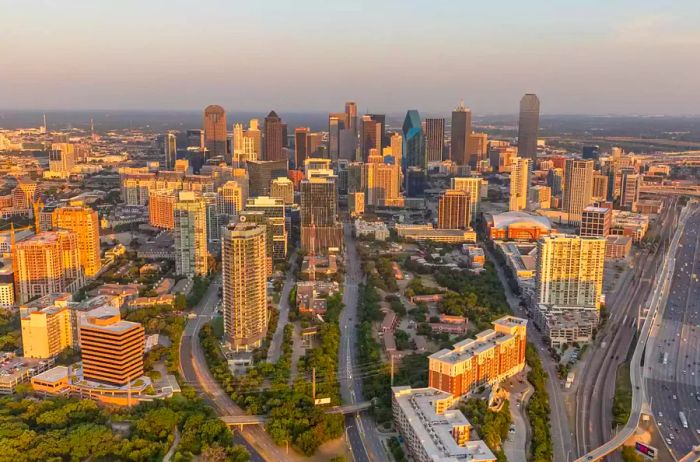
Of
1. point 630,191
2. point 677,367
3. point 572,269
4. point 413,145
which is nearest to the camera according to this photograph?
point 677,367

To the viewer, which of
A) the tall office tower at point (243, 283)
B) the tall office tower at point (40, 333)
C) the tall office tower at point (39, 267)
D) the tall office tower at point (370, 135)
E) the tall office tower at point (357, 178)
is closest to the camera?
the tall office tower at point (40, 333)

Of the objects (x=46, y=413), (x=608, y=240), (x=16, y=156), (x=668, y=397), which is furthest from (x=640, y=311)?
(x=16, y=156)

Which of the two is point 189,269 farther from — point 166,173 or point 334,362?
point 166,173

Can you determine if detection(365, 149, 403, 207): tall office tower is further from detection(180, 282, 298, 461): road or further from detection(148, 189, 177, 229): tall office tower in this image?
detection(180, 282, 298, 461): road

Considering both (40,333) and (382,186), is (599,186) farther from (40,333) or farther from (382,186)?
(40,333)

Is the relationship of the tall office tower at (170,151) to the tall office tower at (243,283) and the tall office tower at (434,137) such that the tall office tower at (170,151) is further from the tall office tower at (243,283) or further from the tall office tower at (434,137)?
the tall office tower at (243,283)


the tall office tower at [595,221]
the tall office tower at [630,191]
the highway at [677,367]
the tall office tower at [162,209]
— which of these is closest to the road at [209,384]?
the highway at [677,367]

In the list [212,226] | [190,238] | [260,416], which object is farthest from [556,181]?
[260,416]
